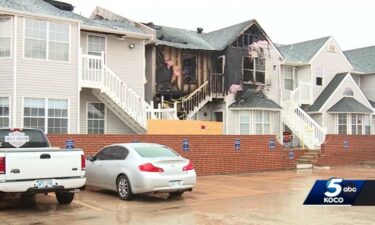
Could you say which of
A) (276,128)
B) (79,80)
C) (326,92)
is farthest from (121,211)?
(326,92)

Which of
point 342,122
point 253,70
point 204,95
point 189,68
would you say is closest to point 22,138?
point 204,95

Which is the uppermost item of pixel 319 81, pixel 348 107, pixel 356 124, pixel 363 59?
pixel 363 59

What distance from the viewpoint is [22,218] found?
403 inches

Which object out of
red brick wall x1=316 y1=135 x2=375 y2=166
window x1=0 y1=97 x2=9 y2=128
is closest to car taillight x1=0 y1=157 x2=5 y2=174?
window x1=0 y1=97 x2=9 y2=128

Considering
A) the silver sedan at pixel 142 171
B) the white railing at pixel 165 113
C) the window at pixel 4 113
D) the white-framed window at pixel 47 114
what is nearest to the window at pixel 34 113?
the white-framed window at pixel 47 114

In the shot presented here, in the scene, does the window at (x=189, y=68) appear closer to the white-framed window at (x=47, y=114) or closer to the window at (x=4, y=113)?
the white-framed window at (x=47, y=114)

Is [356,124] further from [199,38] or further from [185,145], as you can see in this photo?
[185,145]

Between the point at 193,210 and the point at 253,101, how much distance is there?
59.3ft

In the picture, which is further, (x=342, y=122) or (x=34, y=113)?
(x=342, y=122)

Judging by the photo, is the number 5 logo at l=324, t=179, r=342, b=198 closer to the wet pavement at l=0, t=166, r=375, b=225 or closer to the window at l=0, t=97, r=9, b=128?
the wet pavement at l=0, t=166, r=375, b=225

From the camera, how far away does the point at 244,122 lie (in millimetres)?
28719

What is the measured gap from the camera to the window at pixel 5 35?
19422 mm

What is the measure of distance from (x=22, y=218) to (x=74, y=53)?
11.6m

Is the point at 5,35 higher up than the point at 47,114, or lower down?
higher up
